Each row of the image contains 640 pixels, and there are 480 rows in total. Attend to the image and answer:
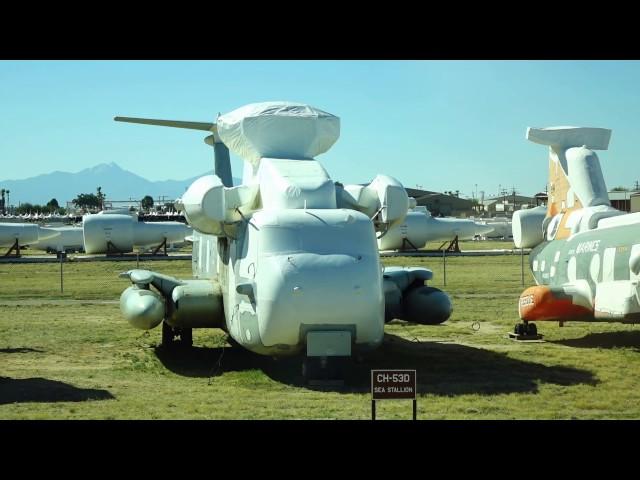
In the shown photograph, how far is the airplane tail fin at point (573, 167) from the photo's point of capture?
20781 mm

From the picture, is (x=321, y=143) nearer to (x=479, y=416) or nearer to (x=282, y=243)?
(x=282, y=243)

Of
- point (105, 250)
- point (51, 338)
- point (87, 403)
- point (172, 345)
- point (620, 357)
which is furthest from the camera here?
point (105, 250)

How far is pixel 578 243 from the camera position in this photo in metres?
19.5

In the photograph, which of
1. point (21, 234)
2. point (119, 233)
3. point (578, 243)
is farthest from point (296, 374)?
point (21, 234)

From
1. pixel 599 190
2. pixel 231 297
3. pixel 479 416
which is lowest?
pixel 479 416

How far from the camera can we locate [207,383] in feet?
47.8

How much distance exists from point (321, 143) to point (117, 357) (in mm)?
5806

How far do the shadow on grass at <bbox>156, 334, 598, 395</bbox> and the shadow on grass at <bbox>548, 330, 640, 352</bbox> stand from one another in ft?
8.13

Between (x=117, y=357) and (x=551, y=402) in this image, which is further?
(x=117, y=357)

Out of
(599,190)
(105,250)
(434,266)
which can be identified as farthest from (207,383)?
(105,250)

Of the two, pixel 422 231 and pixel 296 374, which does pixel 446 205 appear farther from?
pixel 296 374

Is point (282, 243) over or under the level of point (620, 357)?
over

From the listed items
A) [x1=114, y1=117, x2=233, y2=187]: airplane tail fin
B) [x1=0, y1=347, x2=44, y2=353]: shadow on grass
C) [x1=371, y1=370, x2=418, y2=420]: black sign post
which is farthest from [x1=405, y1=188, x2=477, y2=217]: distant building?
[x1=371, y1=370, x2=418, y2=420]: black sign post

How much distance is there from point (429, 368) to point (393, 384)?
609 cm
